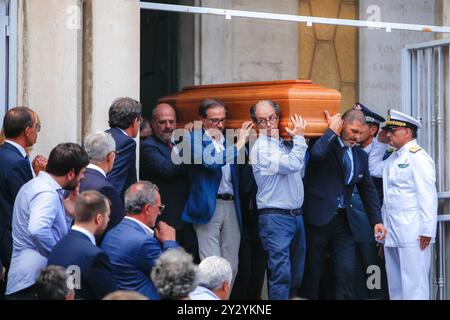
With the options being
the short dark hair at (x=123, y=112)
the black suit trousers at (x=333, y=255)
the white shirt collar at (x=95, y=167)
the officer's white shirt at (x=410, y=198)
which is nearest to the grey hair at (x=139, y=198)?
the white shirt collar at (x=95, y=167)

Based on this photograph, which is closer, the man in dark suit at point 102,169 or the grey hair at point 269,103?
the man in dark suit at point 102,169

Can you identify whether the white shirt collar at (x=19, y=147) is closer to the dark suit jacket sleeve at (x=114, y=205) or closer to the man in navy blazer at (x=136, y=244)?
the dark suit jacket sleeve at (x=114, y=205)

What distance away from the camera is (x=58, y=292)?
6934mm

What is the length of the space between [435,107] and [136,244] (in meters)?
3.94

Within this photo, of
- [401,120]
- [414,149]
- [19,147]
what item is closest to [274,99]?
[401,120]

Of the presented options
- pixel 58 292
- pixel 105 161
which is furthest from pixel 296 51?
pixel 58 292

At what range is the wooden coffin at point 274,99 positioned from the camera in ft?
33.4

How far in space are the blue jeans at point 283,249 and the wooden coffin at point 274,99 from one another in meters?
0.66

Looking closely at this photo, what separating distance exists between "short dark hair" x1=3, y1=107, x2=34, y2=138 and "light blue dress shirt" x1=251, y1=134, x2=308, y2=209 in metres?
2.04

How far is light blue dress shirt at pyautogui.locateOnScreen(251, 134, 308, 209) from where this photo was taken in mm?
10047

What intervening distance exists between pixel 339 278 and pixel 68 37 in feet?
9.40

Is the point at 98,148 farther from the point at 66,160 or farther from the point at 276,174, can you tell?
the point at 276,174

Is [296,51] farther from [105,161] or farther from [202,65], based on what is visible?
[105,161]

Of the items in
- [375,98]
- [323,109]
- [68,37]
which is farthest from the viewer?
[375,98]
